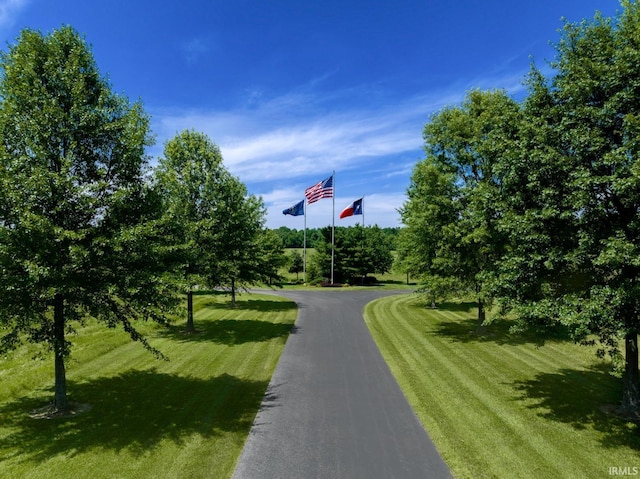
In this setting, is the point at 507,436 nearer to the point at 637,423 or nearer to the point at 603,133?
the point at 637,423

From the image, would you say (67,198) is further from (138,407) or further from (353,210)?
(353,210)

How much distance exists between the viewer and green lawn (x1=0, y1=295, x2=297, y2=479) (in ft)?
30.1

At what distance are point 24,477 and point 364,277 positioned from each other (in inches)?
2335

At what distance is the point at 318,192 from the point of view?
162 feet

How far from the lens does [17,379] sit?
1428cm

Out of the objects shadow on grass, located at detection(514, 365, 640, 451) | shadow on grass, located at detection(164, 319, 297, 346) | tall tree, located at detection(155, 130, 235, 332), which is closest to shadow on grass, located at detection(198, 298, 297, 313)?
shadow on grass, located at detection(164, 319, 297, 346)

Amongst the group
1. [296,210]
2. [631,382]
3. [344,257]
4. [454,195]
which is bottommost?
[631,382]

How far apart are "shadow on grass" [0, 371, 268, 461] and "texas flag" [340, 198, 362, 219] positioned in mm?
38881

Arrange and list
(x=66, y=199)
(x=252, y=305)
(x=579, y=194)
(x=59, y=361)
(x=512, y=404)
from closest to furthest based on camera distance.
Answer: (x=579, y=194)
(x=66, y=199)
(x=59, y=361)
(x=512, y=404)
(x=252, y=305)

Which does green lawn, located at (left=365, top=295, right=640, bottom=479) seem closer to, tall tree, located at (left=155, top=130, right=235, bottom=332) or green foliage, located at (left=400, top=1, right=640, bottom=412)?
green foliage, located at (left=400, top=1, right=640, bottom=412)

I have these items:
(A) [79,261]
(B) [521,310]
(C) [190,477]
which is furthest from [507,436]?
(A) [79,261]

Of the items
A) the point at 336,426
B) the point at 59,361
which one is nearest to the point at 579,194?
the point at 336,426

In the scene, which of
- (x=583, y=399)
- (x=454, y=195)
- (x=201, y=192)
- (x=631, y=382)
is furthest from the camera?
(x=201, y=192)

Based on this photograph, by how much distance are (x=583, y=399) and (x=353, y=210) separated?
135 feet
